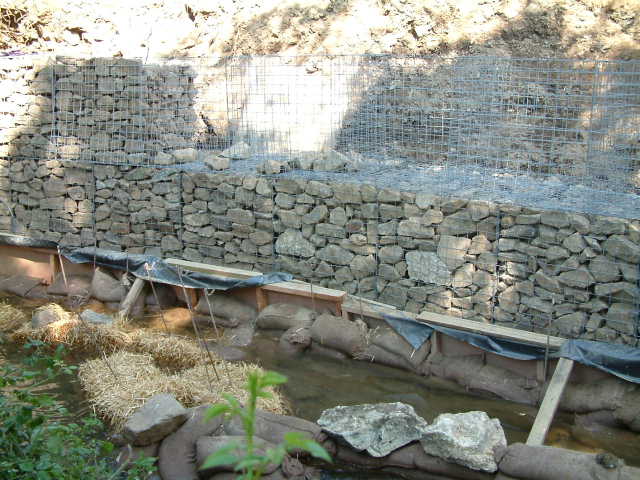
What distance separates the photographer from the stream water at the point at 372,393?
6035mm

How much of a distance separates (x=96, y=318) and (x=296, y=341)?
7.83 ft

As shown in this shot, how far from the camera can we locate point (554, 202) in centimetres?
682

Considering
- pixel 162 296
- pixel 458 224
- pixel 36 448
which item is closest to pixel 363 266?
pixel 458 224

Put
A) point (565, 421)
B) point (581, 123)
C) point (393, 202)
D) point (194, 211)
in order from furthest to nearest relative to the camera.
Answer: point (581, 123) → point (194, 211) → point (393, 202) → point (565, 421)

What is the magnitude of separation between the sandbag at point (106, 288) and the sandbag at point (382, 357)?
11.1 feet

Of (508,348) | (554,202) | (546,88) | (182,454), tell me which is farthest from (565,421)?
(546,88)

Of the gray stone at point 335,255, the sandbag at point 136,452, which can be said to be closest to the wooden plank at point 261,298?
the gray stone at point 335,255

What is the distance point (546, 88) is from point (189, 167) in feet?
17.4

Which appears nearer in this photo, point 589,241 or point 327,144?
point 589,241

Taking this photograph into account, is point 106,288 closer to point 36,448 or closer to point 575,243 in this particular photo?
point 36,448

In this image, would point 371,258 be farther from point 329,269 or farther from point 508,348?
point 508,348

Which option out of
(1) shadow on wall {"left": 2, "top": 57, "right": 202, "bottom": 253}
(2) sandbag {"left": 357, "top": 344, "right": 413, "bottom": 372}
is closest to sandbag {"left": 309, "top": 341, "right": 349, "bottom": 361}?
(2) sandbag {"left": 357, "top": 344, "right": 413, "bottom": 372}

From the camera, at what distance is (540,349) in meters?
6.48

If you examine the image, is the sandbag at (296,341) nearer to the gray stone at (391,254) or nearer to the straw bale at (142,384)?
the straw bale at (142,384)
